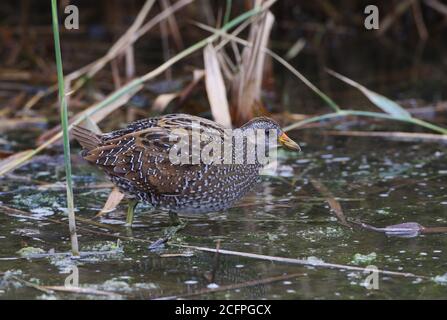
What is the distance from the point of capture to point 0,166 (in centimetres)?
584

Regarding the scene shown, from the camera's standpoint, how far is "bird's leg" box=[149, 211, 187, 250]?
4.89m

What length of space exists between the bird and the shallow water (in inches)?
9.6

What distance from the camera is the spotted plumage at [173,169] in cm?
505

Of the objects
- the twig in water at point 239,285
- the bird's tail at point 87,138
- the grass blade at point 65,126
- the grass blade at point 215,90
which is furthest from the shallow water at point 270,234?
the grass blade at point 215,90

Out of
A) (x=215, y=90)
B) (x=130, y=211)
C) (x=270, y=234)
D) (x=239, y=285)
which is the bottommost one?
(x=239, y=285)

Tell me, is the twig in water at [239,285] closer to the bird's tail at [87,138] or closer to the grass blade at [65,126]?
the grass blade at [65,126]

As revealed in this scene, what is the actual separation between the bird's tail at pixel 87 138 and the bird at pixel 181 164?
2.4 inches

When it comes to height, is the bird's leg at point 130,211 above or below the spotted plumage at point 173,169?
below

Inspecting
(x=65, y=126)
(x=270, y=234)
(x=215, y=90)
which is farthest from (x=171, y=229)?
(x=215, y=90)

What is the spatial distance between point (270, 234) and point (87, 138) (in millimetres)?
1335

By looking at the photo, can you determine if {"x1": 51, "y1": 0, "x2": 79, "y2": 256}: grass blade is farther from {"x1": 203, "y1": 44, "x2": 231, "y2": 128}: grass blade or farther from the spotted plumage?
{"x1": 203, "y1": 44, "x2": 231, "y2": 128}: grass blade

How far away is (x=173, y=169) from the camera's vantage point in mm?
5078

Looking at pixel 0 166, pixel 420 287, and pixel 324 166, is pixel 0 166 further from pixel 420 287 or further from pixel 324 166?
pixel 420 287

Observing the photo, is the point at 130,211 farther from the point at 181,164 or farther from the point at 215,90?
the point at 215,90
